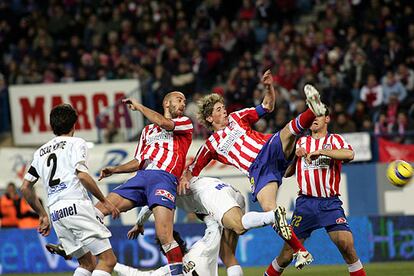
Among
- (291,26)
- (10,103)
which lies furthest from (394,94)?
(10,103)

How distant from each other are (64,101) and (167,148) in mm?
9395

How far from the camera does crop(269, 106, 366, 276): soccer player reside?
10.8 m

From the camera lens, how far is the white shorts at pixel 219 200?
10586 mm

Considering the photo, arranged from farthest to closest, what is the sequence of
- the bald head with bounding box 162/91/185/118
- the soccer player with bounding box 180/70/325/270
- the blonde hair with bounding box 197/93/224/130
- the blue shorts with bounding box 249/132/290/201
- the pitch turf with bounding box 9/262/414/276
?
the pitch turf with bounding box 9/262/414/276 → the blonde hair with bounding box 197/93/224/130 → the bald head with bounding box 162/91/185/118 → the blue shorts with bounding box 249/132/290/201 → the soccer player with bounding box 180/70/325/270

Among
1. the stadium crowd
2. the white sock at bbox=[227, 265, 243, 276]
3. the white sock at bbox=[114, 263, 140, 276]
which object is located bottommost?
the white sock at bbox=[227, 265, 243, 276]

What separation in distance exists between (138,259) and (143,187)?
4928mm

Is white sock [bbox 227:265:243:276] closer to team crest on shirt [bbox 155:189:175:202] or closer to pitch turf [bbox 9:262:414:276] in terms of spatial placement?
team crest on shirt [bbox 155:189:175:202]

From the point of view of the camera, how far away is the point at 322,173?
1102cm

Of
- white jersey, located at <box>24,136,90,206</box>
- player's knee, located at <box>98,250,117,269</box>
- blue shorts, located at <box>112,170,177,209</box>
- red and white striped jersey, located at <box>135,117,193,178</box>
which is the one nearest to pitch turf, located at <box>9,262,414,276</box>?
red and white striped jersey, located at <box>135,117,193,178</box>

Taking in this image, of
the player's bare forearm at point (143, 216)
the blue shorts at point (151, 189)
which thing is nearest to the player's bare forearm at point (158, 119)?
the blue shorts at point (151, 189)

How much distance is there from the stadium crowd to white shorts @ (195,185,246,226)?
7.30 meters

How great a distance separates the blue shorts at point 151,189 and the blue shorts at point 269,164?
33.8 inches

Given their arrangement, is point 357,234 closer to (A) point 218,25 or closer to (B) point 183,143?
(B) point 183,143

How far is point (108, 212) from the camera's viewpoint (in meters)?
10.5
